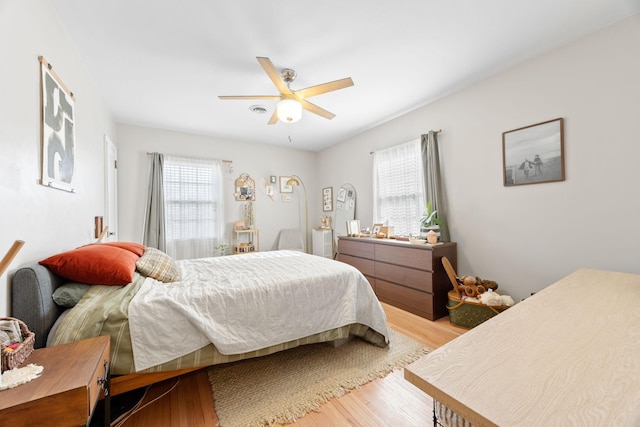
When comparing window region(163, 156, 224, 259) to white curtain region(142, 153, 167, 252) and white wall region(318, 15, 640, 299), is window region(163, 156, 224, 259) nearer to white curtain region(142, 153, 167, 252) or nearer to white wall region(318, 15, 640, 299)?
white curtain region(142, 153, 167, 252)

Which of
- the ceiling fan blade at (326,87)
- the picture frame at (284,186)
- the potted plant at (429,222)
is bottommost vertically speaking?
the potted plant at (429,222)

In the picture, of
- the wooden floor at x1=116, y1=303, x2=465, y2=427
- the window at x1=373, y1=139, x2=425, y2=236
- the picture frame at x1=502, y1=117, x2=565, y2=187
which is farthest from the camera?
the window at x1=373, y1=139, x2=425, y2=236

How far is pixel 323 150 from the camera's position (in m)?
5.44

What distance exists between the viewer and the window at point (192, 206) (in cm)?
409

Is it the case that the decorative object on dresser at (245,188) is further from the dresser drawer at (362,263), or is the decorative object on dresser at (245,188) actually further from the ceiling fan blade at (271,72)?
the ceiling fan blade at (271,72)

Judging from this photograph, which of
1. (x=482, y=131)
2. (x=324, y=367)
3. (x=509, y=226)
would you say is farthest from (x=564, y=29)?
(x=324, y=367)

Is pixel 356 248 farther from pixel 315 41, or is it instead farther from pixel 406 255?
pixel 315 41

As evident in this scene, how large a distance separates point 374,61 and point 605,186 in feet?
7.14

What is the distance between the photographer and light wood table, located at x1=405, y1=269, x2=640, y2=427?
0.51 m

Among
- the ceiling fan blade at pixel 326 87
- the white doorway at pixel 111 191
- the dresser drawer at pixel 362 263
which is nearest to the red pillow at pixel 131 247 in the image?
the white doorway at pixel 111 191

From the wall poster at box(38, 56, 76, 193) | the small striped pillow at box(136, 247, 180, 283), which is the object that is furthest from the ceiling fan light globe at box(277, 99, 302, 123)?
the small striped pillow at box(136, 247, 180, 283)

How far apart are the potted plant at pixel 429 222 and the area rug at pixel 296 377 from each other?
130 centimetres

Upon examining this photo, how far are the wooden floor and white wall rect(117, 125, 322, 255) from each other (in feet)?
9.83

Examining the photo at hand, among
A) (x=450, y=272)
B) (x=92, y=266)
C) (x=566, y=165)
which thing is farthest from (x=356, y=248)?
(x=92, y=266)
